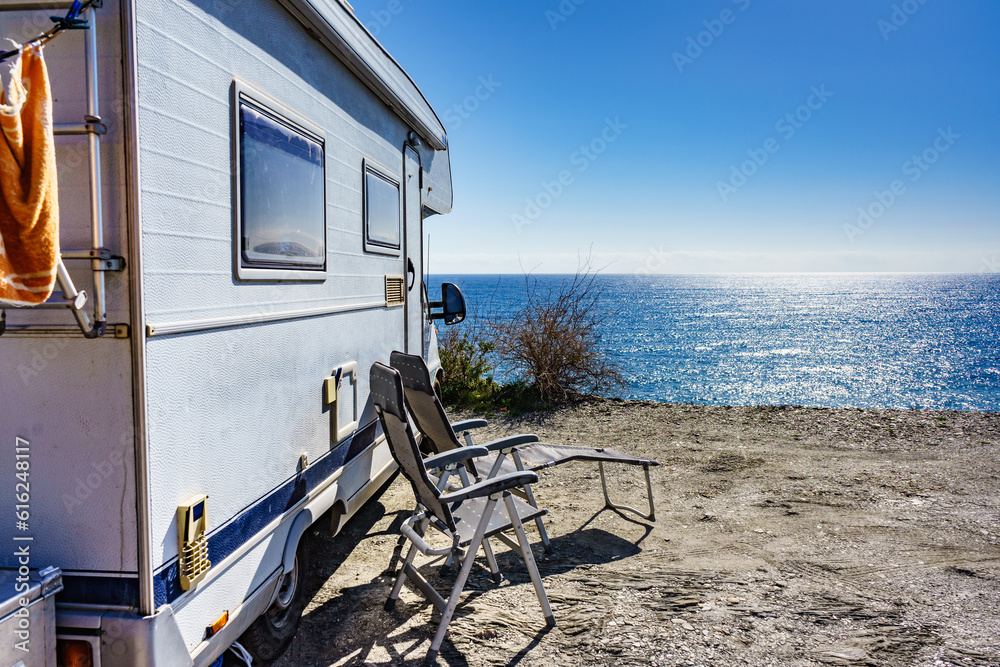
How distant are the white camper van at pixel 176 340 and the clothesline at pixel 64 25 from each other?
62mm

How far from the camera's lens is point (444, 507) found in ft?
9.93

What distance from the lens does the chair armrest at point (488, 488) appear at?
2.96 meters

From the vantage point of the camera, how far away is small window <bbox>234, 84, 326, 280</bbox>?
232 centimetres

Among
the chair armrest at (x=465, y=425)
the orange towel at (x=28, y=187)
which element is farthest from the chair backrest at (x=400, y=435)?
the orange towel at (x=28, y=187)

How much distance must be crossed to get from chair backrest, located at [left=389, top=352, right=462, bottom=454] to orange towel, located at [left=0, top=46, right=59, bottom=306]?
206cm

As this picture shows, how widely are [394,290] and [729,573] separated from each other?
9.18ft

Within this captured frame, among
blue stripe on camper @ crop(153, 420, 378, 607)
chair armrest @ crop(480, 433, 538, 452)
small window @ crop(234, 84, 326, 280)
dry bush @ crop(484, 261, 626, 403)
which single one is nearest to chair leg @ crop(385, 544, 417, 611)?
blue stripe on camper @ crop(153, 420, 378, 607)

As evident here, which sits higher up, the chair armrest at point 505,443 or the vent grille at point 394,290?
the vent grille at point 394,290

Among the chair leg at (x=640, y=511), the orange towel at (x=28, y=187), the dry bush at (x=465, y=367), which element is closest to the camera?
the orange towel at (x=28, y=187)

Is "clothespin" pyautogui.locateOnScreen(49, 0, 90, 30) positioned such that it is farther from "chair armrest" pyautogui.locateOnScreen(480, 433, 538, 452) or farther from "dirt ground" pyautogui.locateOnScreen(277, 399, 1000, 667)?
"chair armrest" pyautogui.locateOnScreen(480, 433, 538, 452)

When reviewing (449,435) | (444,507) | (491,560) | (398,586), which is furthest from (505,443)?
(398,586)

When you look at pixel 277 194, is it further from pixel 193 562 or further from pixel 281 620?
pixel 281 620

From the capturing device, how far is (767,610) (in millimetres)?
3203

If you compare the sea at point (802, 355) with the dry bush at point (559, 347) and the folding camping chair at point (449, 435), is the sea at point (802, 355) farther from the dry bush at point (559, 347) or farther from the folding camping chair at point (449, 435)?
the folding camping chair at point (449, 435)
